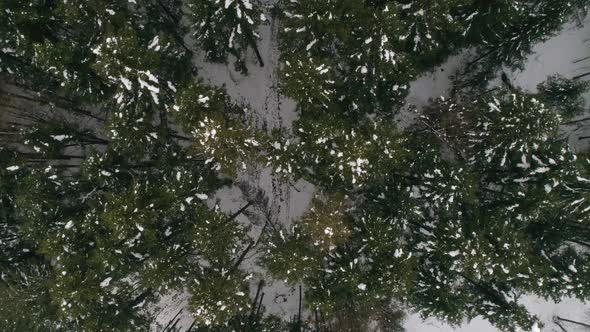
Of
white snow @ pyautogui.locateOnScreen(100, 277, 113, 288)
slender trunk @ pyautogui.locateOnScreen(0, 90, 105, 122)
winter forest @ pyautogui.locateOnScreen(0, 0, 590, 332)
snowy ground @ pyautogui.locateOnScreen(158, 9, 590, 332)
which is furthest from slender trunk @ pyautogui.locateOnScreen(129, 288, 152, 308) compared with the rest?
slender trunk @ pyautogui.locateOnScreen(0, 90, 105, 122)

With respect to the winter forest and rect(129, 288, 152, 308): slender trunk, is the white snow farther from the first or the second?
rect(129, 288, 152, 308): slender trunk

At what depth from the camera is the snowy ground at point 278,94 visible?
22328mm

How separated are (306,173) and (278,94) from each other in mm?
6626

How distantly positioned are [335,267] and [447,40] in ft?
40.8

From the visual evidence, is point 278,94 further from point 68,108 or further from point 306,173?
point 68,108

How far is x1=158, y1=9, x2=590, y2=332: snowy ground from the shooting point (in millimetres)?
22328

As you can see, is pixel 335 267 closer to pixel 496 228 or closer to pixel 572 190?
pixel 496 228

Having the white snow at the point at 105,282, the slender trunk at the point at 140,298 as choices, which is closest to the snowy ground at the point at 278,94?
the slender trunk at the point at 140,298

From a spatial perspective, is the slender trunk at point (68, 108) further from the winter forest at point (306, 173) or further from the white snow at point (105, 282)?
the white snow at point (105, 282)

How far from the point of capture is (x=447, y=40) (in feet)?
64.0

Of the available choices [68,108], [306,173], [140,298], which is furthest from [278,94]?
[140,298]

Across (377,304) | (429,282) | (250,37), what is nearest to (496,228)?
(429,282)

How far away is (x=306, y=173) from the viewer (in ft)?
57.8

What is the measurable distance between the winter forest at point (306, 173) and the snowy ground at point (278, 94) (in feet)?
6.67
